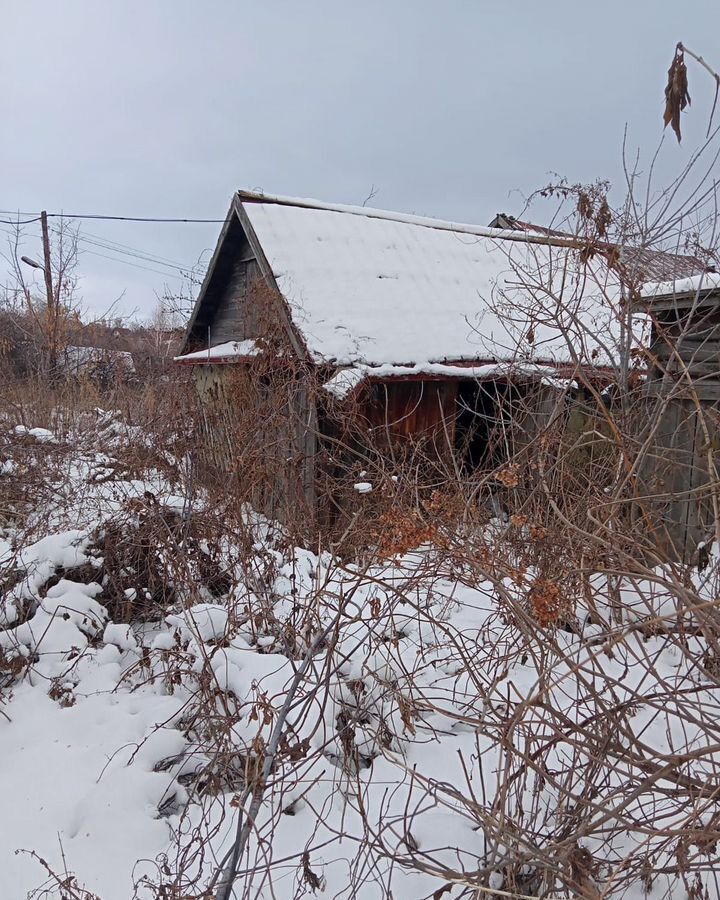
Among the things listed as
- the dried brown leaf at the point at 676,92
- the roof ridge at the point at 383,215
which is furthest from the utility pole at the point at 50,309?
the dried brown leaf at the point at 676,92

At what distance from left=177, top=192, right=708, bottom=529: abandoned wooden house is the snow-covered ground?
157cm

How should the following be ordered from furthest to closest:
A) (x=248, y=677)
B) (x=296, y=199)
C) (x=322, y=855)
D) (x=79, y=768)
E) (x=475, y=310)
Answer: (x=296, y=199) → (x=475, y=310) → (x=248, y=677) → (x=79, y=768) → (x=322, y=855)

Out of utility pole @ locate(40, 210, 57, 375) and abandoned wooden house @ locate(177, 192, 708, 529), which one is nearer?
abandoned wooden house @ locate(177, 192, 708, 529)

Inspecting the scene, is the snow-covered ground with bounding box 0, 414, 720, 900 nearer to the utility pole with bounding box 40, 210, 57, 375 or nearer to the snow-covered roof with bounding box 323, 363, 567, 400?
the snow-covered roof with bounding box 323, 363, 567, 400

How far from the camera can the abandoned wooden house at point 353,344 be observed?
18.8 feet

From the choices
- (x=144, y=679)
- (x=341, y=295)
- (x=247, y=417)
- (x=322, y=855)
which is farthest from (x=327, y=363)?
(x=322, y=855)

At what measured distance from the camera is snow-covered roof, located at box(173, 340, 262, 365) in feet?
22.1

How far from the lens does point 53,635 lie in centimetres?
379

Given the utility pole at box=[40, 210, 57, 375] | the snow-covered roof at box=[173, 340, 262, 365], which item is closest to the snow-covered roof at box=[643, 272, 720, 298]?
the snow-covered roof at box=[173, 340, 262, 365]

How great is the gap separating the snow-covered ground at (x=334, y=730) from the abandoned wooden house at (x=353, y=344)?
1.57 m

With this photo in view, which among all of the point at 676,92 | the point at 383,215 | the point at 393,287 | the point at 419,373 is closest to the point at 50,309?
the point at 383,215

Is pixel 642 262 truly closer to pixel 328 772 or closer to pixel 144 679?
pixel 328 772

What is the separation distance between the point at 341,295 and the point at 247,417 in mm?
2485

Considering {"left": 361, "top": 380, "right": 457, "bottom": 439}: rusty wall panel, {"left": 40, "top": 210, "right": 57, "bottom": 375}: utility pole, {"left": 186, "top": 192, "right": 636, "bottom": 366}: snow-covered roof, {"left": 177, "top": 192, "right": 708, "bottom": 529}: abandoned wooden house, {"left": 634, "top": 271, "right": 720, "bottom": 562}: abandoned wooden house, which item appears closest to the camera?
{"left": 634, "top": 271, "right": 720, "bottom": 562}: abandoned wooden house
